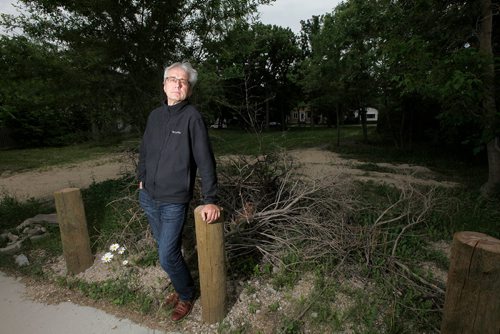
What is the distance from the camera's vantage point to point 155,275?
3.12m

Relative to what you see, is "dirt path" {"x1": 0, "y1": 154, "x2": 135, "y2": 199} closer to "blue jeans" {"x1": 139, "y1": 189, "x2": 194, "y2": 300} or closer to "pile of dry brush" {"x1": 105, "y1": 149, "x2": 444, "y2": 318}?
"pile of dry brush" {"x1": 105, "y1": 149, "x2": 444, "y2": 318}

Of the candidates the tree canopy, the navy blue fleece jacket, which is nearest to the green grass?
the navy blue fleece jacket

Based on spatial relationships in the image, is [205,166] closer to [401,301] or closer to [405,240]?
[401,301]

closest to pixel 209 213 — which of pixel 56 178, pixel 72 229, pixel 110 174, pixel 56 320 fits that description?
pixel 56 320

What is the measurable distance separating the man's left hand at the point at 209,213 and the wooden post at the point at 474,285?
134 cm

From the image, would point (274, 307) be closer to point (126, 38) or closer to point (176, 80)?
point (176, 80)

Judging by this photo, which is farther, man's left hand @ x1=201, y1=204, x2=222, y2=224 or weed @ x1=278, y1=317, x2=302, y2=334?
weed @ x1=278, y1=317, x2=302, y2=334

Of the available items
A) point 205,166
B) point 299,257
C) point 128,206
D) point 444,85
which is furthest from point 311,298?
point 444,85

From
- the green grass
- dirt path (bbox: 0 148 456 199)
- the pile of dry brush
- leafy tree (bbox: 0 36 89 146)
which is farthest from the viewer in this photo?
dirt path (bbox: 0 148 456 199)

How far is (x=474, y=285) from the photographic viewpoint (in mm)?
1519

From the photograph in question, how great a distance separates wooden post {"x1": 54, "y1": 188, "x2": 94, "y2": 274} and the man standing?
1236mm

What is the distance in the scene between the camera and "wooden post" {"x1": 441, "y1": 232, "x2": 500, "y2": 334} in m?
1.46

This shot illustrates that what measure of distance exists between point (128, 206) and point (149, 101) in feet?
9.27

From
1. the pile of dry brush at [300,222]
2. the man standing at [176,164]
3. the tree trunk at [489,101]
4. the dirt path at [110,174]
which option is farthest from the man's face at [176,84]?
the tree trunk at [489,101]
